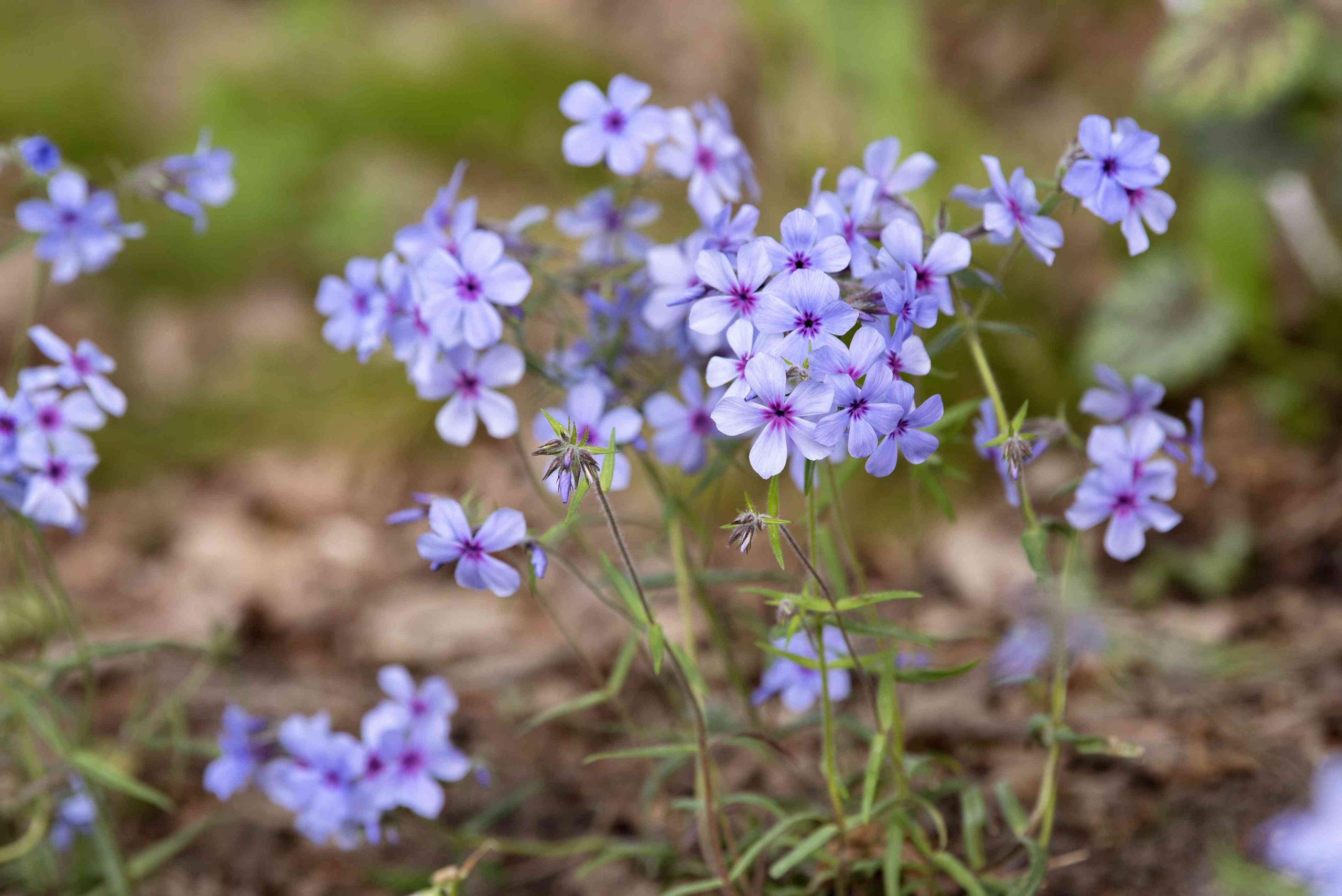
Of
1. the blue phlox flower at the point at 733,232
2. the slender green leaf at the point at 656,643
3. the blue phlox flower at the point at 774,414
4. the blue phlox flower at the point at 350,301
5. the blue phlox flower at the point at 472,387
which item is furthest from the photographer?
the blue phlox flower at the point at 350,301

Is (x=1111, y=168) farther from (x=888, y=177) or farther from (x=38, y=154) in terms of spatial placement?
(x=38, y=154)

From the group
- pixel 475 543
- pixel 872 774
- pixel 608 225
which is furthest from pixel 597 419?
pixel 872 774

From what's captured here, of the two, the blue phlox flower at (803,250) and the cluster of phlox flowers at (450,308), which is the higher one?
the cluster of phlox flowers at (450,308)

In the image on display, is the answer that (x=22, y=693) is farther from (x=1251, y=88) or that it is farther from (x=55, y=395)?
(x=1251, y=88)

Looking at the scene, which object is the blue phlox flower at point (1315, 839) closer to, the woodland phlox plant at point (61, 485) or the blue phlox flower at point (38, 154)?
the woodland phlox plant at point (61, 485)

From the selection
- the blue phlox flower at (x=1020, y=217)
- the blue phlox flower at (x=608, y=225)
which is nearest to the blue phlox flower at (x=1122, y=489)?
the blue phlox flower at (x=1020, y=217)

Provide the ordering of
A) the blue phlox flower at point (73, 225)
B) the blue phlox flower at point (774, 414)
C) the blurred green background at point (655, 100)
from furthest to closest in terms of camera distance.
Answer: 1. the blurred green background at point (655, 100)
2. the blue phlox flower at point (73, 225)
3. the blue phlox flower at point (774, 414)

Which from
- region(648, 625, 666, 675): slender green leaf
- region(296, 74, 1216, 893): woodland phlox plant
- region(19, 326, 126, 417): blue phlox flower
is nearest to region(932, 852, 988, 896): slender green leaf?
region(296, 74, 1216, 893): woodland phlox plant
